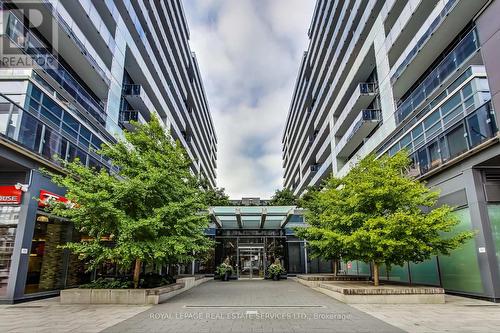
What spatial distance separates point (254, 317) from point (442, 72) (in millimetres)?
16648

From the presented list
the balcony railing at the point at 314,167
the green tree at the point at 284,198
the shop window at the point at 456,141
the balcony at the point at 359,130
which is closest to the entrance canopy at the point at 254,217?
the balcony at the point at 359,130

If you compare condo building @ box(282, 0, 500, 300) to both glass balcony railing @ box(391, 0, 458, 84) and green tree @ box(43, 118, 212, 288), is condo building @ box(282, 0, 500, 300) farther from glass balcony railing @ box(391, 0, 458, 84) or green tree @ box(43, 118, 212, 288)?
green tree @ box(43, 118, 212, 288)

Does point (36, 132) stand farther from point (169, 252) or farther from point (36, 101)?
point (169, 252)

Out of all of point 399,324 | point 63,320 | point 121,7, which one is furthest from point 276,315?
point 121,7

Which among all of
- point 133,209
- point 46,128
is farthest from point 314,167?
point 46,128

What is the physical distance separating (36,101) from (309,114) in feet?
143

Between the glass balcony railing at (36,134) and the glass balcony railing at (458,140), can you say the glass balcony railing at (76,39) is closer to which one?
the glass balcony railing at (36,134)

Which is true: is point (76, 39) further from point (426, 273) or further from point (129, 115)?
point (426, 273)

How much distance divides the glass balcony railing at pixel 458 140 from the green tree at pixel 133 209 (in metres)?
11.5

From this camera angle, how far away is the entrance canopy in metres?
27.0

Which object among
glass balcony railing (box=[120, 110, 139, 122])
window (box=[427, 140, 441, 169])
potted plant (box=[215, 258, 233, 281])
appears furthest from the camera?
glass balcony railing (box=[120, 110, 139, 122])

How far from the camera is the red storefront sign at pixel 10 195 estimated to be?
12.6 m

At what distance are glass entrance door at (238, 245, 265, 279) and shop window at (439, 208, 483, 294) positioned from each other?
16.9 m

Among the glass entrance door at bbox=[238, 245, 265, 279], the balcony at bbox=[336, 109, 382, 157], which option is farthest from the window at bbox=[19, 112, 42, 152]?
the balcony at bbox=[336, 109, 382, 157]
